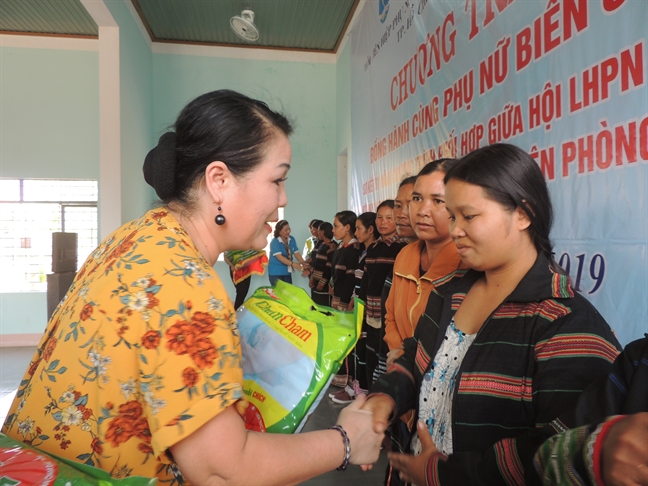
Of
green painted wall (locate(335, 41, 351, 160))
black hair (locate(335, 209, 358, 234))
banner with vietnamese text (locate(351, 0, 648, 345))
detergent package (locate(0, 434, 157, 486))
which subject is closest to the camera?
detergent package (locate(0, 434, 157, 486))

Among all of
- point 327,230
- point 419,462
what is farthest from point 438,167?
point 327,230

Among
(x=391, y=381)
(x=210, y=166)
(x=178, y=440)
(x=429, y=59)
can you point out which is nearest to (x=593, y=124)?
(x=391, y=381)

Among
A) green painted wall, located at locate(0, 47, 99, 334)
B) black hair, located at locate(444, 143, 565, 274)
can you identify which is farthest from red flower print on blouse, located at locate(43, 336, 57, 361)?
green painted wall, located at locate(0, 47, 99, 334)

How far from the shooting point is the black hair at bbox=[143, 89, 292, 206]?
2.66 feet

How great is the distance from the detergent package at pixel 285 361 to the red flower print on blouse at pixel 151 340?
0.89ft

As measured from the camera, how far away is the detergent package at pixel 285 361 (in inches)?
Answer: 33.5

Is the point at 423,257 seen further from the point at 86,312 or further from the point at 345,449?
the point at 86,312

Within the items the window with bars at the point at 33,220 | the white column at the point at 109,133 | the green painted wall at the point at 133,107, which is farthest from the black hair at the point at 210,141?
the window with bars at the point at 33,220

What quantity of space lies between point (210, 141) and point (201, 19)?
6.35 meters

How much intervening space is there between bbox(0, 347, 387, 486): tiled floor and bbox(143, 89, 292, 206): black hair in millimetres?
1958

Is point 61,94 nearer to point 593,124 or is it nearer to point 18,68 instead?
point 18,68

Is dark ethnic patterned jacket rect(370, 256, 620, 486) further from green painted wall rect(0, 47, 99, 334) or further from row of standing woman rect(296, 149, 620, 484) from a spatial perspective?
green painted wall rect(0, 47, 99, 334)

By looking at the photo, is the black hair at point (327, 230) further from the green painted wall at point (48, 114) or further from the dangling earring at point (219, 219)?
the dangling earring at point (219, 219)

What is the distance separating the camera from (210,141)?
Answer: 31.8 inches
